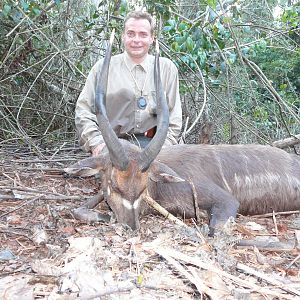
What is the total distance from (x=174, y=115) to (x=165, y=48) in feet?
5.82

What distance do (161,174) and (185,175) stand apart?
1.66 ft

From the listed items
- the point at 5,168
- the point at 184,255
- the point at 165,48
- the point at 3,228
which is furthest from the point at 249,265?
the point at 165,48

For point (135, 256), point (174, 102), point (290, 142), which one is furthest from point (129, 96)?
point (135, 256)

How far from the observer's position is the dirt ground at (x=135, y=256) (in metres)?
3.30

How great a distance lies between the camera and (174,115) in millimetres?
6941

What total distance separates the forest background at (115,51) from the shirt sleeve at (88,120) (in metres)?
1.03

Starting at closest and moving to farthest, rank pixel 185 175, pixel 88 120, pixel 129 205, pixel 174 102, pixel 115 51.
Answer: pixel 129 205 < pixel 185 175 < pixel 88 120 < pixel 174 102 < pixel 115 51

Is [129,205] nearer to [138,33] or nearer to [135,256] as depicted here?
[135,256]

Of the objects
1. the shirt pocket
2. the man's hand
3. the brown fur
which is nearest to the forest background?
the shirt pocket

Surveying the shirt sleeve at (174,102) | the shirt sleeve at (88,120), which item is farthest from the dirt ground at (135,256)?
the shirt sleeve at (174,102)

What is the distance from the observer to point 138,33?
6512 millimetres

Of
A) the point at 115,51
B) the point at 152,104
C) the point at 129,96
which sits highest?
the point at 115,51

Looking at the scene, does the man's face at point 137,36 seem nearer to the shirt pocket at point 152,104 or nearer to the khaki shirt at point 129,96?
the khaki shirt at point 129,96

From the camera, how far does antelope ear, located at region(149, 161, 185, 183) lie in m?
5.17
